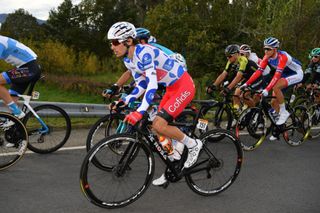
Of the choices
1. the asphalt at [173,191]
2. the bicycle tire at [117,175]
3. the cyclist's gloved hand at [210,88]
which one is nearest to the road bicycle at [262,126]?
the cyclist's gloved hand at [210,88]

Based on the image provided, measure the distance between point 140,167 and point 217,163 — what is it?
3.57 ft

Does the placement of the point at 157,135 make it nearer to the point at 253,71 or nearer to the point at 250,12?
the point at 253,71

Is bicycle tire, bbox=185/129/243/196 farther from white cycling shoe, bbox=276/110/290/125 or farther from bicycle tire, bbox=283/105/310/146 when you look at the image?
bicycle tire, bbox=283/105/310/146

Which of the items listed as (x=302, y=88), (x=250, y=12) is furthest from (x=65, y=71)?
(x=302, y=88)

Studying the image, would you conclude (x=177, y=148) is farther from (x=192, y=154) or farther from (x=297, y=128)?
(x=297, y=128)

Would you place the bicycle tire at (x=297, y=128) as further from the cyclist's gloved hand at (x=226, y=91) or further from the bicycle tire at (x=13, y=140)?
the bicycle tire at (x=13, y=140)

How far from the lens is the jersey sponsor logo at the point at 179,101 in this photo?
4802mm

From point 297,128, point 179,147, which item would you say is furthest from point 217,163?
point 297,128

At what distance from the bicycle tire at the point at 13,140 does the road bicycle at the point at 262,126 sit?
3.75 metres

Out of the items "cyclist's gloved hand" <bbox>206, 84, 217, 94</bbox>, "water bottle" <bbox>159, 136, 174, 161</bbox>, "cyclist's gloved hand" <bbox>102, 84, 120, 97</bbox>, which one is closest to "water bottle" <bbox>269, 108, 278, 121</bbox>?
"cyclist's gloved hand" <bbox>206, 84, 217, 94</bbox>

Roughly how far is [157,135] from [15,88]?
2.79 meters

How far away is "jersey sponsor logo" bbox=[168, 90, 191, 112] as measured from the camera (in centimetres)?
480

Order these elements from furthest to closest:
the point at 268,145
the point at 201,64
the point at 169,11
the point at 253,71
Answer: the point at 201,64
the point at 169,11
the point at 253,71
the point at 268,145

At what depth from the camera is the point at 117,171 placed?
458 centimetres
